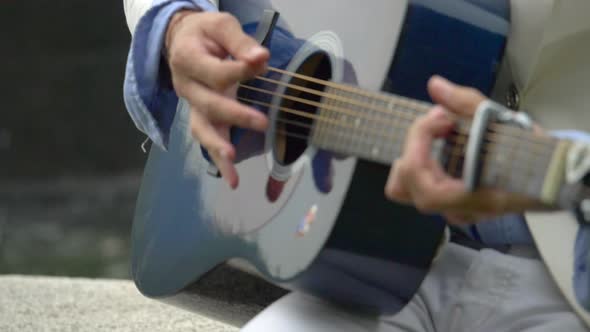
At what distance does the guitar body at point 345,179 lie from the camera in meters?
0.75

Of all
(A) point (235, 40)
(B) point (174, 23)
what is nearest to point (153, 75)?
(B) point (174, 23)

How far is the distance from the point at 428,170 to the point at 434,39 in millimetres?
202

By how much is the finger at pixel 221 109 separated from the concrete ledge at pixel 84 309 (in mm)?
686

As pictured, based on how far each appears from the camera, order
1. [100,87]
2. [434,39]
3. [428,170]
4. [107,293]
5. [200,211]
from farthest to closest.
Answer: [100,87]
[107,293]
[200,211]
[434,39]
[428,170]

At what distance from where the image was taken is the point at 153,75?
36.0 inches

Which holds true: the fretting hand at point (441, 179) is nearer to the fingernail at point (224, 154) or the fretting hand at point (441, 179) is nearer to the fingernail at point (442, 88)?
the fingernail at point (442, 88)

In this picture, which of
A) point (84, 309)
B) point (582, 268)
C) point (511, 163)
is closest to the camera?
point (511, 163)

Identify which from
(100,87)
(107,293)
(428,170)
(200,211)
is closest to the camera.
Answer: (428,170)

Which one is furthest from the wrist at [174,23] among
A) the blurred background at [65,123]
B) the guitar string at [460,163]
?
the blurred background at [65,123]

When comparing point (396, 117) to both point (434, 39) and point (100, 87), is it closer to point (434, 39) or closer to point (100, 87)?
point (434, 39)

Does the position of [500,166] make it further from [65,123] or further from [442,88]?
[65,123]

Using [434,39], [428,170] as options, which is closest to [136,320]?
[434,39]

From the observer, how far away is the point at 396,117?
2.14ft

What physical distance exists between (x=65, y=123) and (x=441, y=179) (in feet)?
7.06
